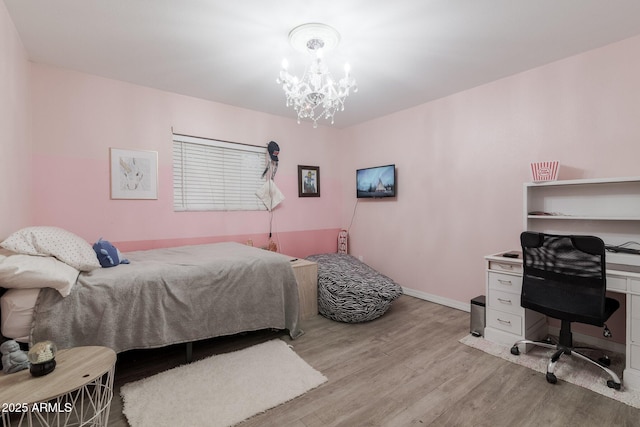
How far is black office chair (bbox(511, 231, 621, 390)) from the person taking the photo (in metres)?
2.00

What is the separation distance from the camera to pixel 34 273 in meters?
1.66

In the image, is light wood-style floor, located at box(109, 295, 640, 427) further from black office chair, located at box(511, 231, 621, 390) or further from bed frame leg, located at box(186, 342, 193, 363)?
black office chair, located at box(511, 231, 621, 390)

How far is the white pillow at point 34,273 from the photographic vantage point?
1.60 meters

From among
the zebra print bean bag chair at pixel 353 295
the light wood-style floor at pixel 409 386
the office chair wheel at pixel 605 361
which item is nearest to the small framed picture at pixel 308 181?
the zebra print bean bag chair at pixel 353 295

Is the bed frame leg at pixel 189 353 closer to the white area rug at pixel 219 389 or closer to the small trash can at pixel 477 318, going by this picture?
the white area rug at pixel 219 389

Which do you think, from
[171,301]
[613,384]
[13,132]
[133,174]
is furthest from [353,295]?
[13,132]

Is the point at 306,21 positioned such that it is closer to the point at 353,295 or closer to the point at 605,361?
the point at 353,295

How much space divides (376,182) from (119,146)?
126 inches

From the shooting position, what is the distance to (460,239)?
3.52 meters

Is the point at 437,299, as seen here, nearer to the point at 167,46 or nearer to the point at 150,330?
the point at 150,330

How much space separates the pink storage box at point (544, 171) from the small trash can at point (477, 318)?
4.11 ft

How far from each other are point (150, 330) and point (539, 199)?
3.57 metres

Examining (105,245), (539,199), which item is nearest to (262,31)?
(105,245)

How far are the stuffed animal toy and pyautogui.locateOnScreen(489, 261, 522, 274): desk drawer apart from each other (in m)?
3.30
